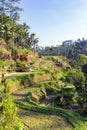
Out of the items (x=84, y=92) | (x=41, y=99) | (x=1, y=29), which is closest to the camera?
(x=84, y=92)

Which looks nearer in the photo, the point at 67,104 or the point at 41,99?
the point at 67,104

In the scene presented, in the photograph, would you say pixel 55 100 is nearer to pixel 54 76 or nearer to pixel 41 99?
pixel 41 99

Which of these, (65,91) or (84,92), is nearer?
(84,92)

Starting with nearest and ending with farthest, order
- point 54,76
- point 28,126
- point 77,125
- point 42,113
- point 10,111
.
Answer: point 10,111, point 28,126, point 77,125, point 42,113, point 54,76

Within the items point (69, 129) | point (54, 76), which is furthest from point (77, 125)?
point (54, 76)

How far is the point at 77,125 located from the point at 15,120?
750 centimetres

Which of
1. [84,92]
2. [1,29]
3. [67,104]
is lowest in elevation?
[67,104]

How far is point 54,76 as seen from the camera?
132ft

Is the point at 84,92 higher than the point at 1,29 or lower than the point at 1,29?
lower

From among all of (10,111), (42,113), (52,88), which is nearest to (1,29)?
(52,88)

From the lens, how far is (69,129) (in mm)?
15898

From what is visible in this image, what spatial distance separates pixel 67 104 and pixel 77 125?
329 inches

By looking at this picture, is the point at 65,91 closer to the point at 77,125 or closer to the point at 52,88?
the point at 52,88

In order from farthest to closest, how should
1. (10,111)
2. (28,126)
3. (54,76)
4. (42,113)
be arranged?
(54,76) < (42,113) < (28,126) < (10,111)
